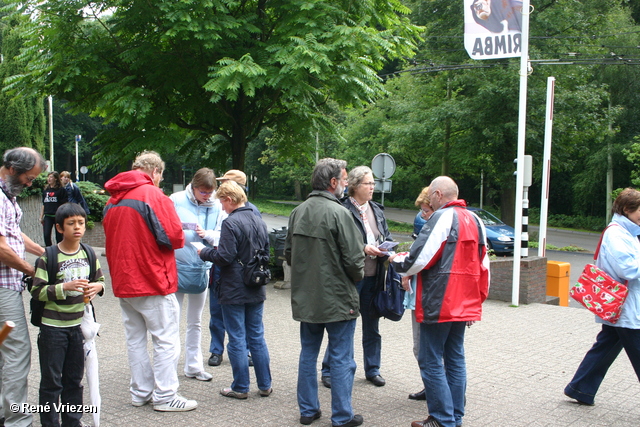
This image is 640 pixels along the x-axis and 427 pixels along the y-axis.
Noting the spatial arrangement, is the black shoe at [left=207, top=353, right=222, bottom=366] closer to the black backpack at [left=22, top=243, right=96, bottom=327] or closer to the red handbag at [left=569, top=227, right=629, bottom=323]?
the black backpack at [left=22, top=243, right=96, bottom=327]

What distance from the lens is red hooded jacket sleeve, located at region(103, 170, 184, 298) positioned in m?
4.23

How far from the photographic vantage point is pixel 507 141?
900 inches

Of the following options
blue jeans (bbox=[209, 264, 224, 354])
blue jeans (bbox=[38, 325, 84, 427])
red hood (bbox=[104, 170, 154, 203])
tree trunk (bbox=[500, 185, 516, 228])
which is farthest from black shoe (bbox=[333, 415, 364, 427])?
tree trunk (bbox=[500, 185, 516, 228])

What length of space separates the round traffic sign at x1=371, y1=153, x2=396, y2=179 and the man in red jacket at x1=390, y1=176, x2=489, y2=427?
10444 mm

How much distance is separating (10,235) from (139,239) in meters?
0.85

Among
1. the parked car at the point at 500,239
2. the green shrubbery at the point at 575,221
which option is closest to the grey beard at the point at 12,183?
the parked car at the point at 500,239

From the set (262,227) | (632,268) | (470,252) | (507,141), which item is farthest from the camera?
(507,141)

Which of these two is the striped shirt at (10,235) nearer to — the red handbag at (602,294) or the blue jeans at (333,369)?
the blue jeans at (333,369)

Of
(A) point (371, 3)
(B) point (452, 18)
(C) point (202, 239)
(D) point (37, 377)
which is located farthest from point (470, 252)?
(B) point (452, 18)

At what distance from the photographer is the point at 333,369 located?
416 cm

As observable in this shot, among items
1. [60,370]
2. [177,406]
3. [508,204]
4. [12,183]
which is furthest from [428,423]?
[508,204]

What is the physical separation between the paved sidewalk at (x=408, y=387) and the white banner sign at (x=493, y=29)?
14.4ft

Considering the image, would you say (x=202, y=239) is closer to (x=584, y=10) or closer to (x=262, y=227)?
(x=262, y=227)

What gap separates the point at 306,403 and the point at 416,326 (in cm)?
130
